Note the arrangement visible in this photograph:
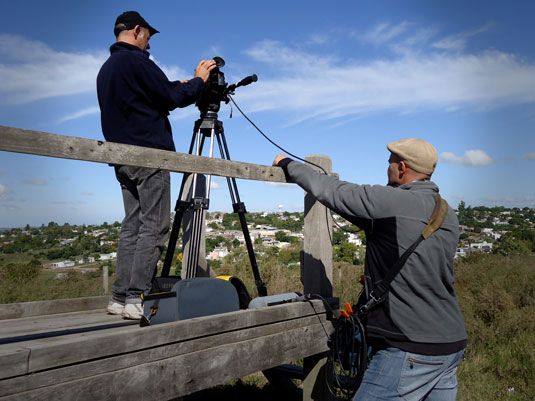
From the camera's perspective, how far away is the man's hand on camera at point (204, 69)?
12.0 feet

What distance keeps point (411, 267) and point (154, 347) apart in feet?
4.13

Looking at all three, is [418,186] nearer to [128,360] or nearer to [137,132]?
[128,360]

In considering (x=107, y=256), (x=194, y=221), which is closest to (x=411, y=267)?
(x=194, y=221)

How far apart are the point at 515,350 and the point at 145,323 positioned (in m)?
5.65

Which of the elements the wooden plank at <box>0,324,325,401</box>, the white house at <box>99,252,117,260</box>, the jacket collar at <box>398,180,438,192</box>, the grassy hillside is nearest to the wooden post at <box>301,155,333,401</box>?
the wooden plank at <box>0,324,325,401</box>

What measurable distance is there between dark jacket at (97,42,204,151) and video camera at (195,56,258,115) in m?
0.36

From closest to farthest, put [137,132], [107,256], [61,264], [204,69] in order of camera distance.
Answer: [137,132] → [204,69] → [107,256] → [61,264]

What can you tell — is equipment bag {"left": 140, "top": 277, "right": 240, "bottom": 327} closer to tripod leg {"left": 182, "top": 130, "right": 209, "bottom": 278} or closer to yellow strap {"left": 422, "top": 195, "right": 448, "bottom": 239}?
tripod leg {"left": 182, "top": 130, "right": 209, "bottom": 278}

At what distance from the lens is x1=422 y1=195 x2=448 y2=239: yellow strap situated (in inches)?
100

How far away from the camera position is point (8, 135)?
1997mm

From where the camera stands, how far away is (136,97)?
347 centimetres

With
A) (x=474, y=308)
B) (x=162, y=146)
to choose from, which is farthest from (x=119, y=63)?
(x=474, y=308)

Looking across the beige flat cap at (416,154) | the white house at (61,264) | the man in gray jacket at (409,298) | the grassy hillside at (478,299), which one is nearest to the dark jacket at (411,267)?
the man in gray jacket at (409,298)

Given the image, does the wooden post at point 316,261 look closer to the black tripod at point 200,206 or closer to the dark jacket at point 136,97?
the black tripod at point 200,206
